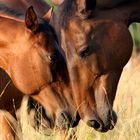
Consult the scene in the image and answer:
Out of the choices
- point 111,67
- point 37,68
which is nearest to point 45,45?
point 37,68

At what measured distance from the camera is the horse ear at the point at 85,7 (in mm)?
6547

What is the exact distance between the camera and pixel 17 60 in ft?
20.4

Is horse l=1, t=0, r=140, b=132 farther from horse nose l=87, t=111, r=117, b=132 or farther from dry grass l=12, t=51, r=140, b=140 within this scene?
dry grass l=12, t=51, r=140, b=140

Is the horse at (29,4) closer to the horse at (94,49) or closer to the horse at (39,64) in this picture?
the horse at (94,49)

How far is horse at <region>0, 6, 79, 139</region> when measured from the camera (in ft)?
20.1

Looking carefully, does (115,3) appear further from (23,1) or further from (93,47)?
(23,1)

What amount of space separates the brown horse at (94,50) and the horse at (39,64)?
0.54 ft

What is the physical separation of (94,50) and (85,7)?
37 cm

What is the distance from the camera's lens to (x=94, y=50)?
21.3 feet

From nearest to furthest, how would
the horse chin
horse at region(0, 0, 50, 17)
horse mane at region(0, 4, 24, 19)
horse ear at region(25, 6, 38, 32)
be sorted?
horse ear at region(25, 6, 38, 32)
horse mane at region(0, 4, 24, 19)
the horse chin
horse at region(0, 0, 50, 17)

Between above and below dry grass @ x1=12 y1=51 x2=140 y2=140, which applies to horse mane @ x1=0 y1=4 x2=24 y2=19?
above

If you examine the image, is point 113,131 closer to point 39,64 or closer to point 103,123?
point 103,123

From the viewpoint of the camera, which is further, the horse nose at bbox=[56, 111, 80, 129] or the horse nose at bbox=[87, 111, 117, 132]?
the horse nose at bbox=[87, 111, 117, 132]

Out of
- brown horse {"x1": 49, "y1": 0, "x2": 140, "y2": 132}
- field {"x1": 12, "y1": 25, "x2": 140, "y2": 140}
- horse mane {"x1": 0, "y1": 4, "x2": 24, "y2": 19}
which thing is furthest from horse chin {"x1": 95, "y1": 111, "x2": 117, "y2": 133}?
horse mane {"x1": 0, "y1": 4, "x2": 24, "y2": 19}
